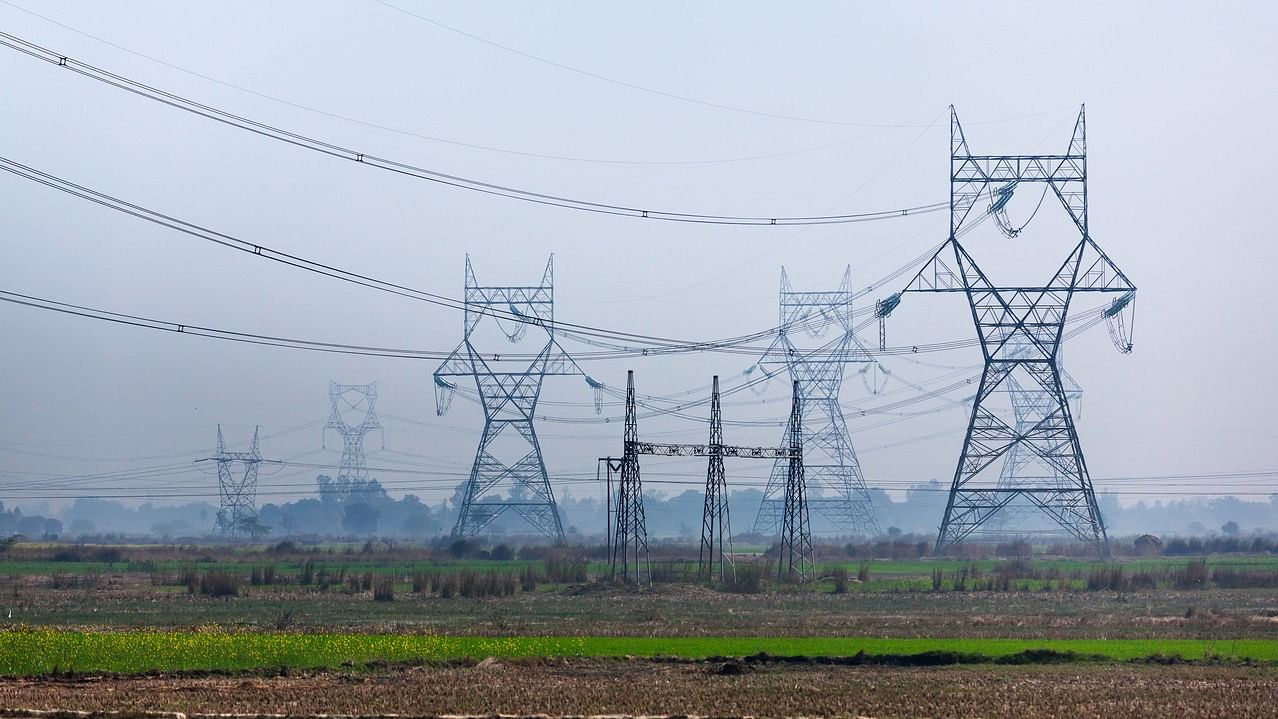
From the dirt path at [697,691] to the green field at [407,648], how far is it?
1.93 metres

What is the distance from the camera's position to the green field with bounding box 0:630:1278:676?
1242 inches

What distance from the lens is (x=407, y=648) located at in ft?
111

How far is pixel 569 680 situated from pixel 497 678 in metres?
1.47

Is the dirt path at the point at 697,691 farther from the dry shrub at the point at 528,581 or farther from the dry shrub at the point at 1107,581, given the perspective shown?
the dry shrub at the point at 528,581

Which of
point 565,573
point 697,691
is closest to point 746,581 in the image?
point 565,573

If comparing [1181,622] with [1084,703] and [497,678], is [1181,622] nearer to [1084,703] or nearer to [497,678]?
[1084,703]

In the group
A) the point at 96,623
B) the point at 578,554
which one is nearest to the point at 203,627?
the point at 96,623

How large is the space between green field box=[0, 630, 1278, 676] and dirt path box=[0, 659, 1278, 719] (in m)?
1.93

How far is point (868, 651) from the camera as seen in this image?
1344 inches

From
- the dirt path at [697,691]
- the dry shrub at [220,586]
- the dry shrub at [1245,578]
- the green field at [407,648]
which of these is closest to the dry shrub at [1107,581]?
the dry shrub at [1245,578]

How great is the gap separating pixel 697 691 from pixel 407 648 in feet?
31.6

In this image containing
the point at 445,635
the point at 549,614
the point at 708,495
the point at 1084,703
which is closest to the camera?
the point at 1084,703

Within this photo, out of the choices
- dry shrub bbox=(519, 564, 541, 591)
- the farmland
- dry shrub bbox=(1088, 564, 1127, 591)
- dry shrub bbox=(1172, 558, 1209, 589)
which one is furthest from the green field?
dry shrub bbox=(1172, 558, 1209, 589)

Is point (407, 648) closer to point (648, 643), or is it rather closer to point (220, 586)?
point (648, 643)
